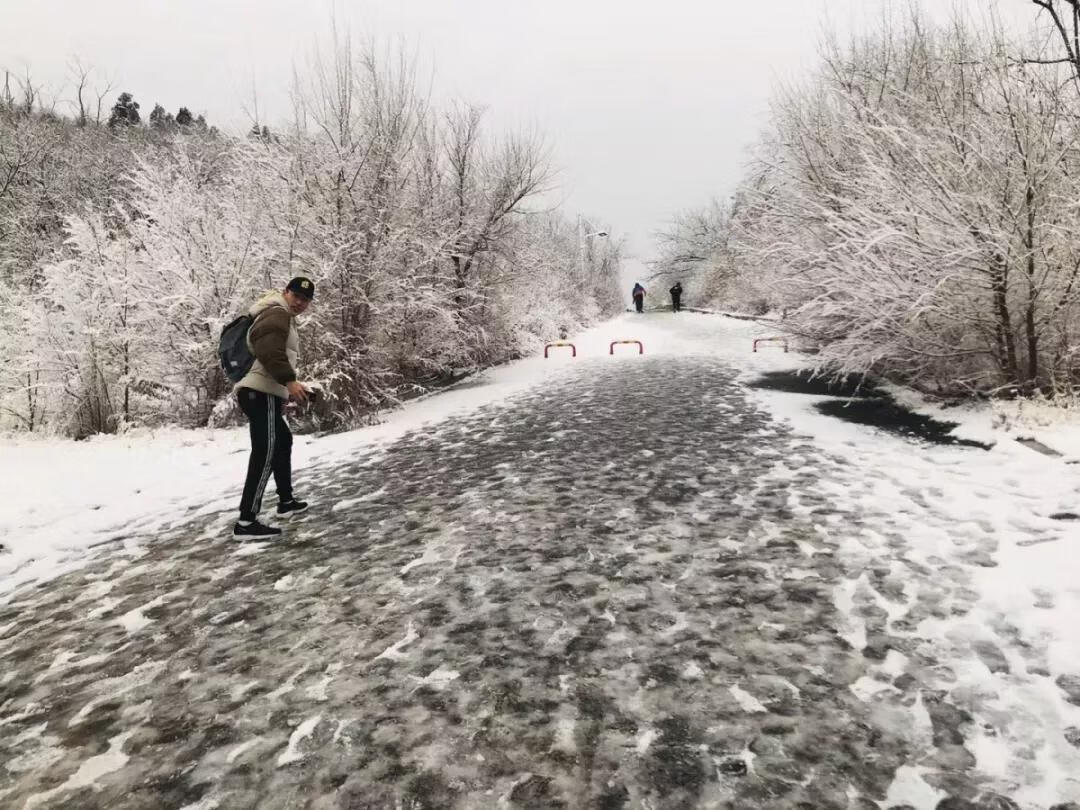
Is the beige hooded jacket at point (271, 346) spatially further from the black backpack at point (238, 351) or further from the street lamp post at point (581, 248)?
the street lamp post at point (581, 248)

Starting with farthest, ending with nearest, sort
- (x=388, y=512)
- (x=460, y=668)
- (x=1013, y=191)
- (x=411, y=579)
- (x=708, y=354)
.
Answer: (x=708, y=354) → (x=1013, y=191) → (x=388, y=512) → (x=411, y=579) → (x=460, y=668)

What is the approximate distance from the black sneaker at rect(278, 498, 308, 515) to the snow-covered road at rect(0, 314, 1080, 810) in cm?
40

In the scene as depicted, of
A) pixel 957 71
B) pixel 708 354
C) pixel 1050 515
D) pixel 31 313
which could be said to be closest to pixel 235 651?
pixel 1050 515

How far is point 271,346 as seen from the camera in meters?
5.21

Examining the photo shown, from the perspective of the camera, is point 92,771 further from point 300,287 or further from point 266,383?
point 300,287

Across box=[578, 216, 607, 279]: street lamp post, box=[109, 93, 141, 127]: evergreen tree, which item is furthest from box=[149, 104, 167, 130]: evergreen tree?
box=[578, 216, 607, 279]: street lamp post

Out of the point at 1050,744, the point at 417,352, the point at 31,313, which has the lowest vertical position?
the point at 1050,744

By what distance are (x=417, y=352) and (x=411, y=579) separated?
11300 millimetres

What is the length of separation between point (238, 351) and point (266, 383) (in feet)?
1.18

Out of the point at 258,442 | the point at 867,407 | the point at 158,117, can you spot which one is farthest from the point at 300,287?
the point at 158,117

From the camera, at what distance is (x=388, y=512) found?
5.93 meters

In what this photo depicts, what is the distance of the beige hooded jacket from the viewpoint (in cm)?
522

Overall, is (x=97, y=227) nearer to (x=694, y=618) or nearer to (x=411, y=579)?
(x=411, y=579)

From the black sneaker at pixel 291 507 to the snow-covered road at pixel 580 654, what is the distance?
15.7 inches
